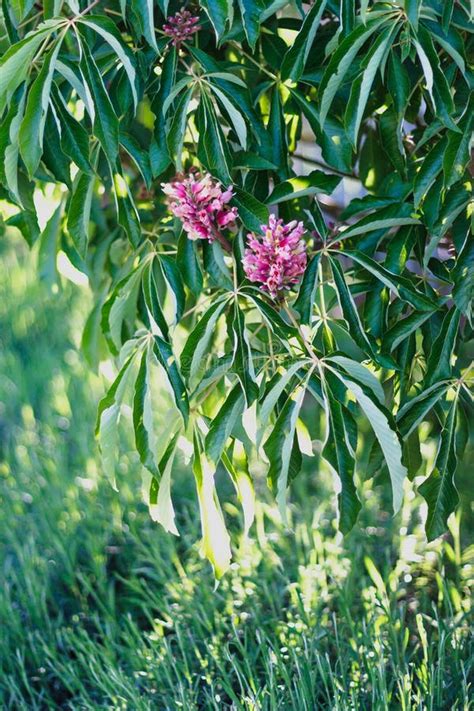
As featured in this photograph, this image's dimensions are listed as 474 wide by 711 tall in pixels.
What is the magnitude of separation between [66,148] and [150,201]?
1.12ft

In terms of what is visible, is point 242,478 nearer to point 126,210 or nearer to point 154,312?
point 154,312

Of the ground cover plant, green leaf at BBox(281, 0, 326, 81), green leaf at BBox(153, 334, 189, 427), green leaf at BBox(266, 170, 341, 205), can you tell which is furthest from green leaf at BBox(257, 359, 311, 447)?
green leaf at BBox(281, 0, 326, 81)

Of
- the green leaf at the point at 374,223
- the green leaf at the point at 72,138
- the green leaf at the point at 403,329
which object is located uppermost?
the green leaf at the point at 72,138

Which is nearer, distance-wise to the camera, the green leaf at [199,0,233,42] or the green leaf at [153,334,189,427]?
the green leaf at [199,0,233,42]

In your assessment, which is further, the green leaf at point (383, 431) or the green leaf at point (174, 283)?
the green leaf at point (174, 283)

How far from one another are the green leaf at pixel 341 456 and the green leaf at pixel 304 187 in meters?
0.24

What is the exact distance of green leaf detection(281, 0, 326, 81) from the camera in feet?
3.29

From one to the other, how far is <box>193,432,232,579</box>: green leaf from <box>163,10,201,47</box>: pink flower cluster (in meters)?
0.50

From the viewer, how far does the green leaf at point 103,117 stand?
38.8 inches

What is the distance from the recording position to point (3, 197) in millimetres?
1277

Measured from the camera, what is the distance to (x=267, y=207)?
109 cm

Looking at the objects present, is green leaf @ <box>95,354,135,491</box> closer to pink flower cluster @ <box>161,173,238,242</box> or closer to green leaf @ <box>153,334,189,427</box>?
green leaf @ <box>153,334,189,427</box>

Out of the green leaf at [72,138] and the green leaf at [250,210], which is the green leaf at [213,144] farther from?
the green leaf at [72,138]

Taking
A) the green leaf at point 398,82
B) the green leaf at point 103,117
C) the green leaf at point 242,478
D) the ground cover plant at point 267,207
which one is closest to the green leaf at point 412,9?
the ground cover plant at point 267,207
